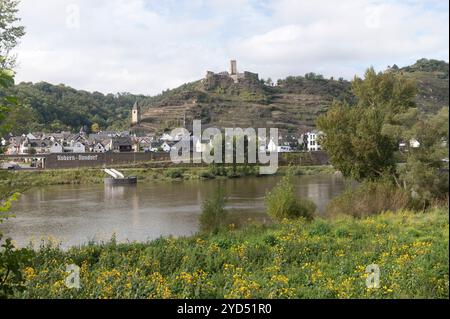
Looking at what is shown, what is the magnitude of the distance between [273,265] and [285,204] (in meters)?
7.23

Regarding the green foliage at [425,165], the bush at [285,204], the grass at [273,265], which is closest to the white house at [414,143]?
the green foliage at [425,165]

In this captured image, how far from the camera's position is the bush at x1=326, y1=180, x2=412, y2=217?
51.4 feet

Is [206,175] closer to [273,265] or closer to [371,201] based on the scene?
[371,201]

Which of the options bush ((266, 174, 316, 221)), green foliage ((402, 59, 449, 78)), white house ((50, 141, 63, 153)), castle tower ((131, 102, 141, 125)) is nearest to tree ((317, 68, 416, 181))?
green foliage ((402, 59, 449, 78))

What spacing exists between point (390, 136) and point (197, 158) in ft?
140

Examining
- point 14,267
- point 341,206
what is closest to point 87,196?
point 341,206

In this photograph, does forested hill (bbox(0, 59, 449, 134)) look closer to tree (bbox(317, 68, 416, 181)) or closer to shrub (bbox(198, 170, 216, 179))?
shrub (bbox(198, 170, 216, 179))

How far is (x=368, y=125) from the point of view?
1770cm

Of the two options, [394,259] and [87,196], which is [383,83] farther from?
[87,196]

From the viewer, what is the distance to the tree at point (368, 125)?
17594mm

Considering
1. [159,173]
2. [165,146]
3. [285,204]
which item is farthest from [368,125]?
[165,146]

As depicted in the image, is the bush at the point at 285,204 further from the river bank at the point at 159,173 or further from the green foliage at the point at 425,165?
the river bank at the point at 159,173

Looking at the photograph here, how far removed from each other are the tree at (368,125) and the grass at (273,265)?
210 inches

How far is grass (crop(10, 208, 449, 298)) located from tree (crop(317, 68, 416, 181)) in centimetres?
533
